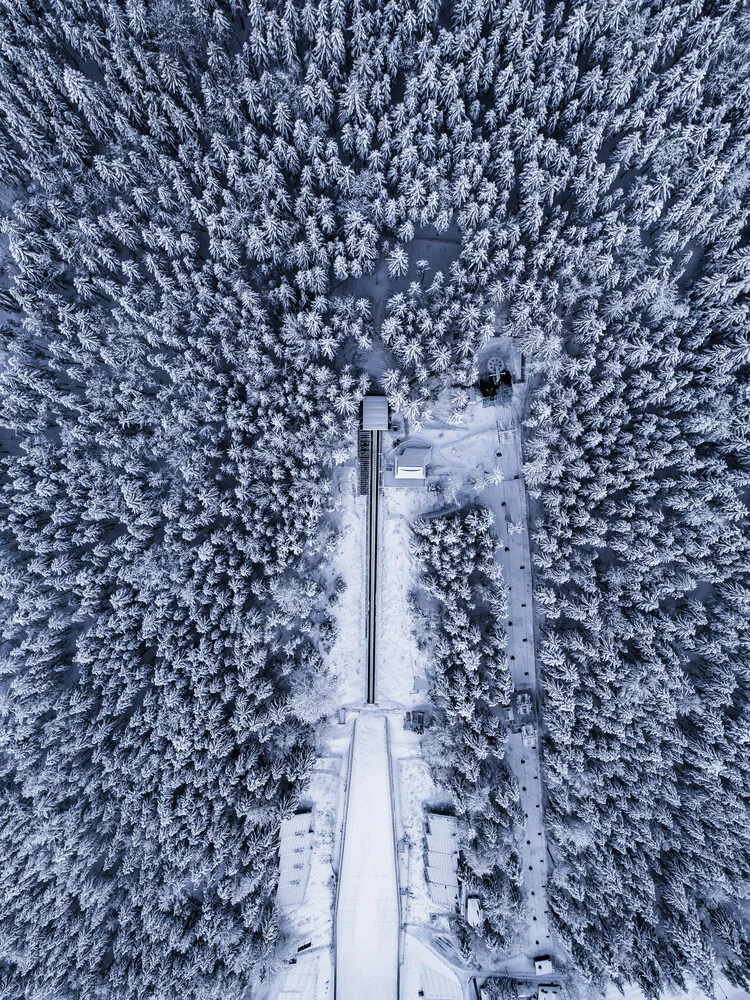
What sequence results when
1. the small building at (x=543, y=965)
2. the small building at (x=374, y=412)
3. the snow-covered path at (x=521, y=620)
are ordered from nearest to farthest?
the small building at (x=374, y=412)
the small building at (x=543, y=965)
the snow-covered path at (x=521, y=620)

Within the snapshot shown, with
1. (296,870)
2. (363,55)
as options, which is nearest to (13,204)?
(363,55)

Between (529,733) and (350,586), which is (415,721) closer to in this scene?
(529,733)

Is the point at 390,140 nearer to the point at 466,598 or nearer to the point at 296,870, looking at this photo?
the point at 466,598

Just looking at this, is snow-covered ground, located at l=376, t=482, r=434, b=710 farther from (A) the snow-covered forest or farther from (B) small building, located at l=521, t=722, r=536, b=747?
(B) small building, located at l=521, t=722, r=536, b=747

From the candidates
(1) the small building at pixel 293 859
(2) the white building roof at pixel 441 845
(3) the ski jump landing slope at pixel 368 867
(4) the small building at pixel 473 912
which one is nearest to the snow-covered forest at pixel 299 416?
(1) the small building at pixel 293 859

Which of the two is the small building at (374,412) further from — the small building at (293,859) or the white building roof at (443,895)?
the white building roof at (443,895)

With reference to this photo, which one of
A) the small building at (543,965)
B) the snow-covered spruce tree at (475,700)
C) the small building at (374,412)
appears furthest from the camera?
the small building at (543,965)

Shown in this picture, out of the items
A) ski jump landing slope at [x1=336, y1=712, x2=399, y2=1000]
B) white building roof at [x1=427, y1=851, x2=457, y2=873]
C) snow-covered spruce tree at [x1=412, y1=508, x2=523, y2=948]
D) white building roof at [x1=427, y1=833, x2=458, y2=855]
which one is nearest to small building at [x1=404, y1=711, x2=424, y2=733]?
snow-covered spruce tree at [x1=412, y1=508, x2=523, y2=948]

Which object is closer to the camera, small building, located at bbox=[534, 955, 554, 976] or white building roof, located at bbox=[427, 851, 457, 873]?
small building, located at bbox=[534, 955, 554, 976]
